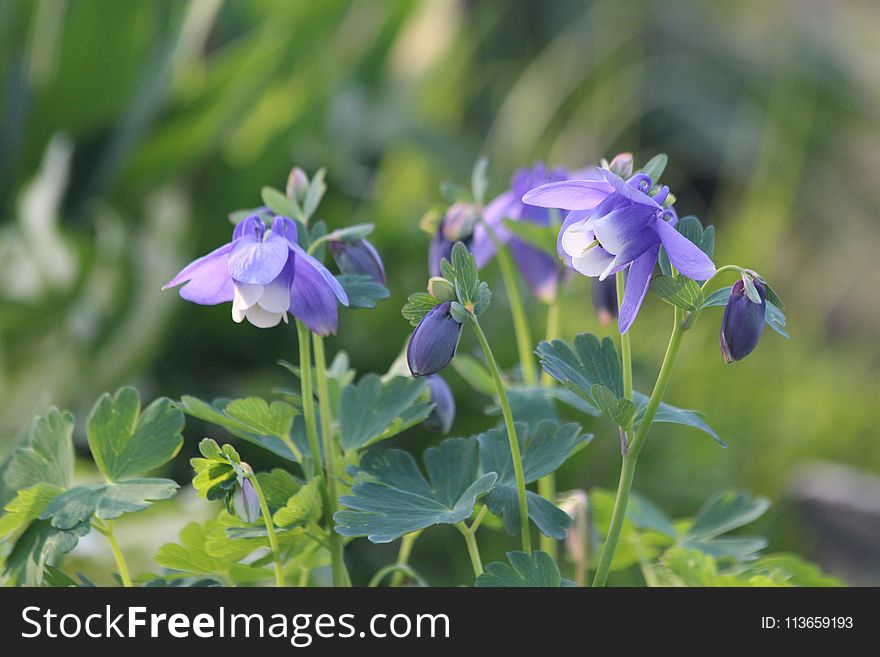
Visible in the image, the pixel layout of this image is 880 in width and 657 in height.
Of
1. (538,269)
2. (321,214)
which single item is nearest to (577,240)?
(538,269)

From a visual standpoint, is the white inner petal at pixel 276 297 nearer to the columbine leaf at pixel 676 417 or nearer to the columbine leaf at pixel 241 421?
the columbine leaf at pixel 241 421

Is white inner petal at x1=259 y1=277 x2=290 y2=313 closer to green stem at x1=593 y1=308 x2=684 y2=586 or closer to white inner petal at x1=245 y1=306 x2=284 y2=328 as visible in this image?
white inner petal at x1=245 y1=306 x2=284 y2=328

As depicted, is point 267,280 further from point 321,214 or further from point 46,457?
point 321,214

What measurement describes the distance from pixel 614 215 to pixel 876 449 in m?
1.95

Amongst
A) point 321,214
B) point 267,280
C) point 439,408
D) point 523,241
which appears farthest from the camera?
point 321,214

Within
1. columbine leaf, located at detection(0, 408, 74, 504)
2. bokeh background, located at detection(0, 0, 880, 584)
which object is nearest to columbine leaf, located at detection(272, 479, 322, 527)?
columbine leaf, located at detection(0, 408, 74, 504)

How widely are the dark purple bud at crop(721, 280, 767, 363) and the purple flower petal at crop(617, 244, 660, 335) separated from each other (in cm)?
3

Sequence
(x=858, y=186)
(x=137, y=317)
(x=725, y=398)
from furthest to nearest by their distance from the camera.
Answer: (x=858, y=186)
(x=725, y=398)
(x=137, y=317)

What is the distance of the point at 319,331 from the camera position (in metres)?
0.43

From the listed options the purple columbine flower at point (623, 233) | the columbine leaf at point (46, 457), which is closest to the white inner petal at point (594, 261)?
the purple columbine flower at point (623, 233)

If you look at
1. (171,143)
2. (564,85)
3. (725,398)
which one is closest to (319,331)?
(171,143)

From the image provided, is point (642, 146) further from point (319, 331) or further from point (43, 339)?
point (319, 331)

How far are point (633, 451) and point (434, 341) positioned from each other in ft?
0.30

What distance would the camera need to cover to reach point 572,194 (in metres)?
Result: 0.43
